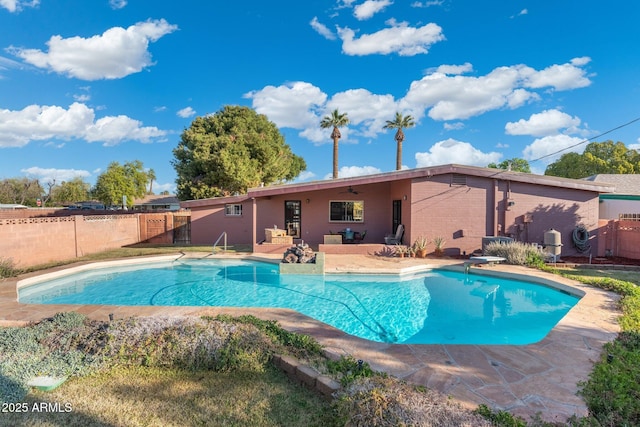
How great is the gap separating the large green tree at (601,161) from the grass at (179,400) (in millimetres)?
34491

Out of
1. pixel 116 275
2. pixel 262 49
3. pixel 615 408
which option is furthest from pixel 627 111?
pixel 116 275

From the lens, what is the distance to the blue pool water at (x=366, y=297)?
6.65m

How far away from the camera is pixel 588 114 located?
17.8m

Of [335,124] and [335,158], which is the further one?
[335,124]

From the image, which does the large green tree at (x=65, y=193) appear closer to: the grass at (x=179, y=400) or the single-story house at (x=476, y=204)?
the single-story house at (x=476, y=204)

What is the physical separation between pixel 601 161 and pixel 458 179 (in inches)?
941

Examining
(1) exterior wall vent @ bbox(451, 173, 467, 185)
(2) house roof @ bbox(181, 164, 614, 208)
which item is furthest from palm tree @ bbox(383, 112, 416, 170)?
(2) house roof @ bbox(181, 164, 614, 208)

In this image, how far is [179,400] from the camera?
339cm

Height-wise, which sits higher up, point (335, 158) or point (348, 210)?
point (335, 158)

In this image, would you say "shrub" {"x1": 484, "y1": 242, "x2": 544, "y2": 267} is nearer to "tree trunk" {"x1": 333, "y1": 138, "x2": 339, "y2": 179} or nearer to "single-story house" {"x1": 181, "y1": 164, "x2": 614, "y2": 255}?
"single-story house" {"x1": 181, "y1": 164, "x2": 614, "y2": 255}

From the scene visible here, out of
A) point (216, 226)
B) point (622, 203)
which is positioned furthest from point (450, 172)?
point (216, 226)

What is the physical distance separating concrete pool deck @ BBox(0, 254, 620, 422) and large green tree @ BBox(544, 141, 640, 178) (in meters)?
27.6

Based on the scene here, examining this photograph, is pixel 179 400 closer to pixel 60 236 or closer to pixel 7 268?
pixel 7 268

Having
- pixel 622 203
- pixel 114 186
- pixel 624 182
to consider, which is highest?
pixel 114 186
